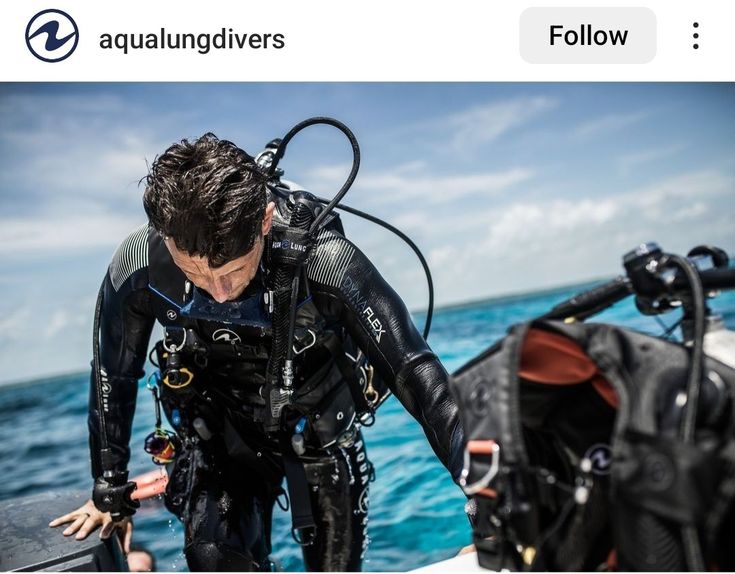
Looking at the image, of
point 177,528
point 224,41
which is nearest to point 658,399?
point 224,41

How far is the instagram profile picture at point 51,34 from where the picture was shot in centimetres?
246

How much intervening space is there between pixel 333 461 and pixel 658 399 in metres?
1.72

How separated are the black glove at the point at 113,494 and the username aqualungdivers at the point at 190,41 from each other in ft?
5.07

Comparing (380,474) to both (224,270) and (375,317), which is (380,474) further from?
(224,270)

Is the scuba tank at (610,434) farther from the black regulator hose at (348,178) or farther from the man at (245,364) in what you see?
the black regulator hose at (348,178)

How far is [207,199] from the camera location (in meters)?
1.96

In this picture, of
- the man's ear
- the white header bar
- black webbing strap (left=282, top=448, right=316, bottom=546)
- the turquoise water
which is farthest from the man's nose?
the turquoise water

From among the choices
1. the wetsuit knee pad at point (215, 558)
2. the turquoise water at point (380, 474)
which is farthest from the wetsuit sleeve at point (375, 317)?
the turquoise water at point (380, 474)

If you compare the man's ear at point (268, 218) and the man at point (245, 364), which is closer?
the man at point (245, 364)

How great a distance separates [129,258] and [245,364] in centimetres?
54

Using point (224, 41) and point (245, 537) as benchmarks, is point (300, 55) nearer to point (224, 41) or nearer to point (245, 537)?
point (224, 41)

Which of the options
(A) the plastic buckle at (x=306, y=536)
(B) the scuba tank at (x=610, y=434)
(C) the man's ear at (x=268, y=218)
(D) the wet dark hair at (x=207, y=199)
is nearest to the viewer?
(B) the scuba tank at (x=610, y=434)

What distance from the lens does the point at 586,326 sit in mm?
1097

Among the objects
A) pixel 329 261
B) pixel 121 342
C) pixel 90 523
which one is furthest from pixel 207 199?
pixel 90 523
